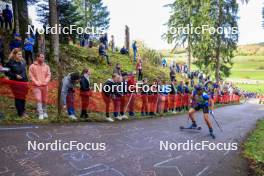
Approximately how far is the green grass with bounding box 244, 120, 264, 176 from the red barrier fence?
5160 mm

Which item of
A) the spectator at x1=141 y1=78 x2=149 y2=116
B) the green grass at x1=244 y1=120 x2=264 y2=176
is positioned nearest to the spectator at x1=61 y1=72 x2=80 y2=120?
the spectator at x1=141 y1=78 x2=149 y2=116

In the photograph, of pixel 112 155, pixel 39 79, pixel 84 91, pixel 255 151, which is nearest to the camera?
pixel 112 155

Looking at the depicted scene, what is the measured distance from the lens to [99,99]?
13.1 m

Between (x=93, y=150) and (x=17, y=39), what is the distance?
28.8 ft

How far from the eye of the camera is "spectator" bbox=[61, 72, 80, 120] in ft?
35.9

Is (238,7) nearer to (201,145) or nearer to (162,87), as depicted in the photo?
(162,87)

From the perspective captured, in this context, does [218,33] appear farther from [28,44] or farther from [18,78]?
[18,78]

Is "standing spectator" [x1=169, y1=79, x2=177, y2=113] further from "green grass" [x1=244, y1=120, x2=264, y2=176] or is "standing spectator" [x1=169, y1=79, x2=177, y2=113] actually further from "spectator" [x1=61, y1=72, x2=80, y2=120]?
"spectator" [x1=61, y1=72, x2=80, y2=120]

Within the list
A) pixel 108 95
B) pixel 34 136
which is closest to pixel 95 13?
pixel 108 95

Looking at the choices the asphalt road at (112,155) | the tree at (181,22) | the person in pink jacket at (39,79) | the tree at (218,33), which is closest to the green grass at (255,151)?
the asphalt road at (112,155)

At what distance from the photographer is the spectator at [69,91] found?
10.9 m

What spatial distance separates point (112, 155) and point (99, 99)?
588cm

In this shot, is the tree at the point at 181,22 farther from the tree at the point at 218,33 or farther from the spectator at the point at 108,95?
the spectator at the point at 108,95

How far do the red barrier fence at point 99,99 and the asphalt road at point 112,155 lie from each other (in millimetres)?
1546
